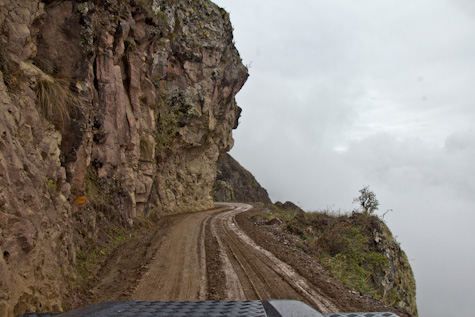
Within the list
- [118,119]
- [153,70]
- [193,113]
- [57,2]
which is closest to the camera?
[57,2]

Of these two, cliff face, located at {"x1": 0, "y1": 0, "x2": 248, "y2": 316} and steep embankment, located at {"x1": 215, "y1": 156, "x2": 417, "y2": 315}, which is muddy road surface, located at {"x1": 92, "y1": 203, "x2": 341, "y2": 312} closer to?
cliff face, located at {"x1": 0, "y1": 0, "x2": 248, "y2": 316}

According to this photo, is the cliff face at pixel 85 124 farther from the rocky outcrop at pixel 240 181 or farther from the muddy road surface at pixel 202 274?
the rocky outcrop at pixel 240 181

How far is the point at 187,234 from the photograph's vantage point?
12.8m

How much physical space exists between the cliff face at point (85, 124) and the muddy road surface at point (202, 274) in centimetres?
135

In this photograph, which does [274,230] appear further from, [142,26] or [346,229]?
[142,26]

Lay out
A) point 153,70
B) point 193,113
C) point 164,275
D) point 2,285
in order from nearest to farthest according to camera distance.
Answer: point 2,285 → point 164,275 → point 153,70 → point 193,113

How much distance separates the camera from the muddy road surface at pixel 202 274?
639cm

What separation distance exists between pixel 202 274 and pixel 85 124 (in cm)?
538

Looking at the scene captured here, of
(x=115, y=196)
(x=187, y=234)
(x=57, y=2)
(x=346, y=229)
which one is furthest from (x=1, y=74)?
(x=346, y=229)

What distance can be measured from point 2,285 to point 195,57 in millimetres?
25416

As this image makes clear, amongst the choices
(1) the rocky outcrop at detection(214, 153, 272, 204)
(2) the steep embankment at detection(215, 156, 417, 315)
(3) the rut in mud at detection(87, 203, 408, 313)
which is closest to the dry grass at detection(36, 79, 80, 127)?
(3) the rut in mud at detection(87, 203, 408, 313)

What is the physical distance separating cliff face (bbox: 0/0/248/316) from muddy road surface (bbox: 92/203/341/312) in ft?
4.41

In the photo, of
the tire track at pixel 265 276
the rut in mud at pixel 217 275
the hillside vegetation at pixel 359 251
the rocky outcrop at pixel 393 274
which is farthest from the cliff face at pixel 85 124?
the rocky outcrop at pixel 393 274

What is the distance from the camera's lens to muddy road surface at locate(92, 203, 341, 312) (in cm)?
639
